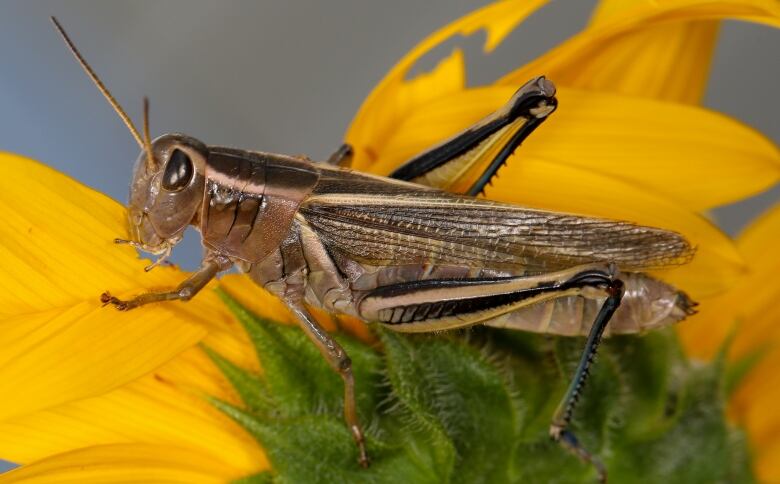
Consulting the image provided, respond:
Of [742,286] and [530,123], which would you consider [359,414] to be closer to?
[530,123]

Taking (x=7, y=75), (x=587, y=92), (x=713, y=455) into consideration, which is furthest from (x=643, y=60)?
(x=7, y=75)

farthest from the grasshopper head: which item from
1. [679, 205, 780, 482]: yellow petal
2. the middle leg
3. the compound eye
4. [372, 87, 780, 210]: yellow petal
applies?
[679, 205, 780, 482]: yellow petal

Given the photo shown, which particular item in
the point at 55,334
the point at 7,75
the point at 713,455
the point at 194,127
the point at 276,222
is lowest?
the point at 713,455

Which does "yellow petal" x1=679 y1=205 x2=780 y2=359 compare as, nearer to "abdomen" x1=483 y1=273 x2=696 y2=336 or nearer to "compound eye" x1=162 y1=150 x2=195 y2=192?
"abdomen" x1=483 y1=273 x2=696 y2=336

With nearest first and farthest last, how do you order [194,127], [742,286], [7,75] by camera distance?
[742,286], [7,75], [194,127]

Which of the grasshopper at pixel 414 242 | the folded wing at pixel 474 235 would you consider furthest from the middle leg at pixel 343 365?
the folded wing at pixel 474 235

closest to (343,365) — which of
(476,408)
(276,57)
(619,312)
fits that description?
(476,408)

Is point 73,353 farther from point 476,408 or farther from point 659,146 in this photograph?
point 659,146
